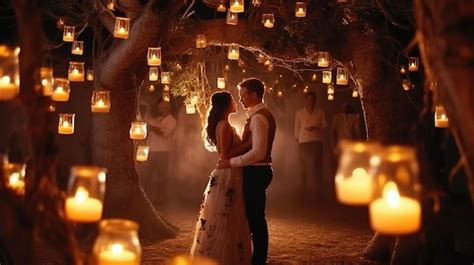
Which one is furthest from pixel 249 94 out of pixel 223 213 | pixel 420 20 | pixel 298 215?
pixel 298 215

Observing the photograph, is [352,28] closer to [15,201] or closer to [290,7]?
[290,7]

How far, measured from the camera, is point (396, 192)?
2643 mm

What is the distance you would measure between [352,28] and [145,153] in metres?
3.80

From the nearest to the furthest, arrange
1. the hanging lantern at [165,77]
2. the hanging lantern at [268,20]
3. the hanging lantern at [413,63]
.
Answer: the hanging lantern at [268,20]
the hanging lantern at [413,63]
the hanging lantern at [165,77]

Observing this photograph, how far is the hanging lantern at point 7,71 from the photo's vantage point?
316 cm

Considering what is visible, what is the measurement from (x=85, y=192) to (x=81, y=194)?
0.03 m

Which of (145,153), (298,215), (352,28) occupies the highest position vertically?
(352,28)

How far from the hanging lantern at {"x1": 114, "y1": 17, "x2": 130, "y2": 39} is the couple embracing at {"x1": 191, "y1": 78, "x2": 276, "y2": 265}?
78.0 inches

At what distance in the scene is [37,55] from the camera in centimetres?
258

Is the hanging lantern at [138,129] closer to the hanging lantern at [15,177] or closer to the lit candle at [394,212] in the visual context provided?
the hanging lantern at [15,177]

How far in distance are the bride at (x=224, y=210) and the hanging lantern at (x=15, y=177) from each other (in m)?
2.83

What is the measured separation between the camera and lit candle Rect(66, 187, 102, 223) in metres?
3.17

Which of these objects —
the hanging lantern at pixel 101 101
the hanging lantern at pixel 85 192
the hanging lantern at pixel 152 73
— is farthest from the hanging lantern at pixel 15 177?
the hanging lantern at pixel 152 73

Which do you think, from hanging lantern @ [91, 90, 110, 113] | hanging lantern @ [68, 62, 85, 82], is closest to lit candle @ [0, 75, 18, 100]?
hanging lantern @ [91, 90, 110, 113]
